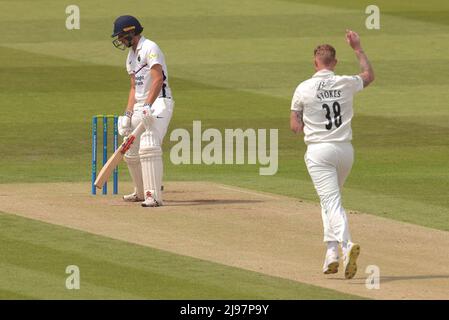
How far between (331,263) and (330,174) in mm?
758

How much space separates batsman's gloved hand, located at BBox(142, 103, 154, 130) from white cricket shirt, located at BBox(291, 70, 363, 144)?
3.76 m

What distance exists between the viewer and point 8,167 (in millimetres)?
19438

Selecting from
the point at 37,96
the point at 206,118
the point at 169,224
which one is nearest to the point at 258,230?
the point at 169,224

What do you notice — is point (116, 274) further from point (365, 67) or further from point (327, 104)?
point (365, 67)

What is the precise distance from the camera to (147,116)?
50.1ft

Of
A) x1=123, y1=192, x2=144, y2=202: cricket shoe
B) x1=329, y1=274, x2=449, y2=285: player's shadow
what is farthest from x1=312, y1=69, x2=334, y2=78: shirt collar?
x1=123, y1=192, x2=144, y2=202: cricket shoe

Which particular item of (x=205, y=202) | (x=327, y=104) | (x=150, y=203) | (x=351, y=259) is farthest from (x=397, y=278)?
→ (x=205, y=202)

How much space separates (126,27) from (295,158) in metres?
5.57

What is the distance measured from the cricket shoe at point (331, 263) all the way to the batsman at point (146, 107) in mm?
4028

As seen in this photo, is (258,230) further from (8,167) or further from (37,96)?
(37,96)

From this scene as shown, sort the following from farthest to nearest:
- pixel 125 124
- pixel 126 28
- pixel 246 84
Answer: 1. pixel 246 84
2. pixel 125 124
3. pixel 126 28

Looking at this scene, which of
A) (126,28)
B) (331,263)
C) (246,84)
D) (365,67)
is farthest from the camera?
(246,84)

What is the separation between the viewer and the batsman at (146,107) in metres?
15.3

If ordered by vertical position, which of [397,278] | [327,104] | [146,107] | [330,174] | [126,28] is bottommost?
[397,278]
